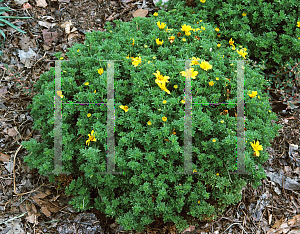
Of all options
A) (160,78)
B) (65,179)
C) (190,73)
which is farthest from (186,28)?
(65,179)

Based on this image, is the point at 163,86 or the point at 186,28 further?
the point at 186,28

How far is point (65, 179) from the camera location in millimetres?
3049

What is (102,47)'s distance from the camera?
341cm

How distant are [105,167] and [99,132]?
38 cm

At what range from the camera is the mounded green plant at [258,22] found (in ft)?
13.3

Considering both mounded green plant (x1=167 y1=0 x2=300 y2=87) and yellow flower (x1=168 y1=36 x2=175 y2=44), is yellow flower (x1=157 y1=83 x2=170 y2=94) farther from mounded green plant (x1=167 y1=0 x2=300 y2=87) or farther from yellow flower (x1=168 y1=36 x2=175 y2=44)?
mounded green plant (x1=167 y1=0 x2=300 y2=87)

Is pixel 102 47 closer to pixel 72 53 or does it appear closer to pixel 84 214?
pixel 72 53

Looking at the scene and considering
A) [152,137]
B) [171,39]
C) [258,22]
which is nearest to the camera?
[152,137]

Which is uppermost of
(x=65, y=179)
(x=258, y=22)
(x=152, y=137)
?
(x=258, y=22)

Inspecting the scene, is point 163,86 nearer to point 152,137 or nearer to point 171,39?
point 152,137

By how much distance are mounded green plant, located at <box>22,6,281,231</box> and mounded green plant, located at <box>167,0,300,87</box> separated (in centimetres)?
94

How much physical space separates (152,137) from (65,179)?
3.67 ft

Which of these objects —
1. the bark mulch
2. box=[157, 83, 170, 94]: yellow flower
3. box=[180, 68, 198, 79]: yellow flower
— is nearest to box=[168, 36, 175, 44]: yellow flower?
box=[180, 68, 198, 79]: yellow flower

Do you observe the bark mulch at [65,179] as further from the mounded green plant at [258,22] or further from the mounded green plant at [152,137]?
the mounded green plant at [258,22]
